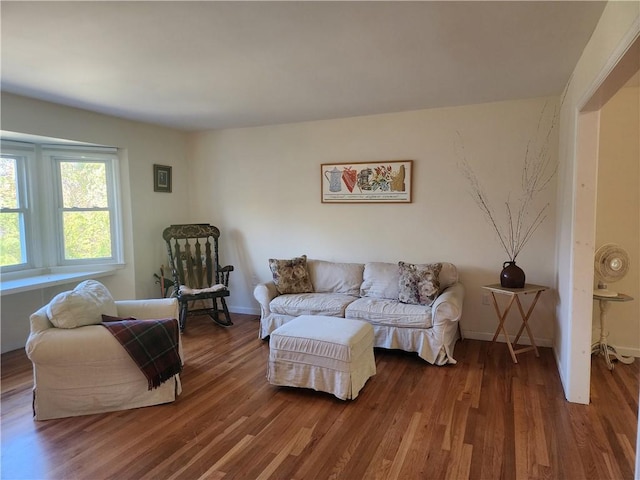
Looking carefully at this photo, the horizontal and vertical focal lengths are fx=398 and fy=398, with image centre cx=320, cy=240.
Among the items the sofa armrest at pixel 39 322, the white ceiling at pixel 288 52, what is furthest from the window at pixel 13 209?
the sofa armrest at pixel 39 322

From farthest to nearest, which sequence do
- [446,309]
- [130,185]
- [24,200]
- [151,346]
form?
1. [130,185]
2. [24,200]
3. [446,309]
4. [151,346]

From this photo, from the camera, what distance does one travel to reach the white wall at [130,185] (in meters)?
3.65

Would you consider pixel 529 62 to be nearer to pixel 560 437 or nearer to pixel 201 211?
pixel 560 437

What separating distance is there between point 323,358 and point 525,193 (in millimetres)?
2547

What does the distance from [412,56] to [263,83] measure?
121cm

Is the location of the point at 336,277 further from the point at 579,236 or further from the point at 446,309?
the point at 579,236

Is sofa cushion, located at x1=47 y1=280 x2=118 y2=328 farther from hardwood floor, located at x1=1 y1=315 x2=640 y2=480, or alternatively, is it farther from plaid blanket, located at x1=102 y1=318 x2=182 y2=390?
hardwood floor, located at x1=1 y1=315 x2=640 y2=480

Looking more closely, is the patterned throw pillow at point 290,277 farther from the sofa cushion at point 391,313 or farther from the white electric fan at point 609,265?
the white electric fan at point 609,265

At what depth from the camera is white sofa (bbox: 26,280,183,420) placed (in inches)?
100

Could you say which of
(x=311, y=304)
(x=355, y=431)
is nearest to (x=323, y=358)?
(x=355, y=431)

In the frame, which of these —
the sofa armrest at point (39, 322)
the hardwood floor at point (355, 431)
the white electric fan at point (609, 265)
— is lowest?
the hardwood floor at point (355, 431)

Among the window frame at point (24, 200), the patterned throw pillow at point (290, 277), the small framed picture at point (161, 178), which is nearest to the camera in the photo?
the window frame at point (24, 200)

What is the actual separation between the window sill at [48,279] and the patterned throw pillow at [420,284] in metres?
3.18

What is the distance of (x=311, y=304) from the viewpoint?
3906mm
